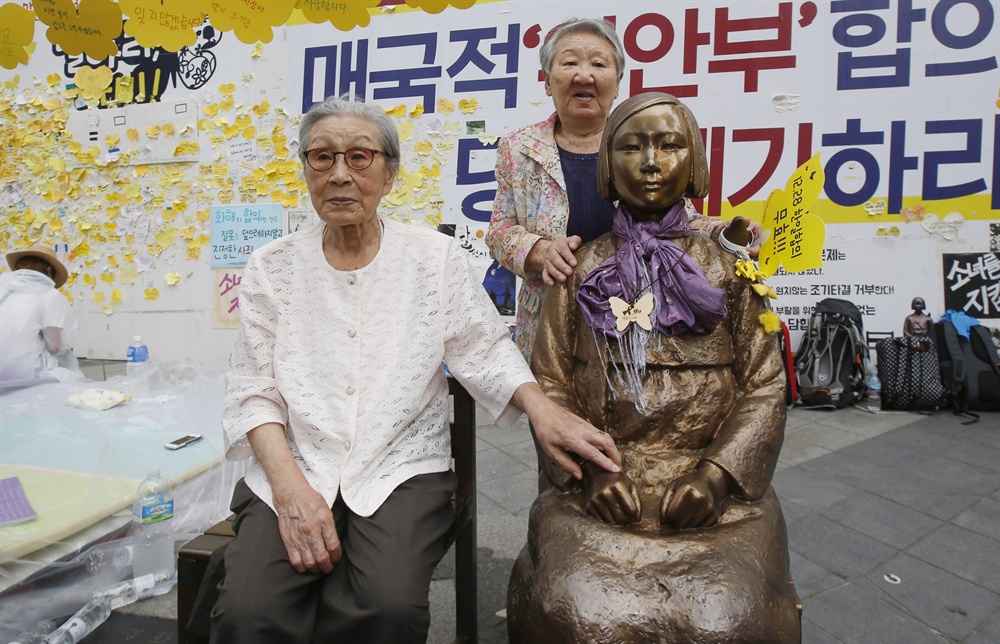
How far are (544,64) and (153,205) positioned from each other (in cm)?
541

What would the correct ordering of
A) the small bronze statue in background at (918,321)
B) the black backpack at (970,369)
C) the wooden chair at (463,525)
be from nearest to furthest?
the wooden chair at (463,525) → the black backpack at (970,369) → the small bronze statue in background at (918,321)

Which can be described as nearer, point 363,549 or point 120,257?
point 363,549

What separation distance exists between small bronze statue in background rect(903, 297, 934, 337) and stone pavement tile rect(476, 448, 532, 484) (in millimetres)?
3312

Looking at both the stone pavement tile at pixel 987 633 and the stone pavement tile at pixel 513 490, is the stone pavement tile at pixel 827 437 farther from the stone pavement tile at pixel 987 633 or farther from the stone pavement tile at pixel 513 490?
the stone pavement tile at pixel 513 490

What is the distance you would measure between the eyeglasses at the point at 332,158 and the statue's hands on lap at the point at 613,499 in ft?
3.55

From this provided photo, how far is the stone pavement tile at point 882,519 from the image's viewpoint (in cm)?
297

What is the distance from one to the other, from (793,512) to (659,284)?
7.26ft

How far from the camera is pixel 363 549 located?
62.3 inches

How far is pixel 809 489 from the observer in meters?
3.50

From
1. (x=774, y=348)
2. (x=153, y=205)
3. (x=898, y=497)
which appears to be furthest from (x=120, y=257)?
(x=898, y=497)

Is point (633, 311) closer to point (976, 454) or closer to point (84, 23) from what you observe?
point (84, 23)

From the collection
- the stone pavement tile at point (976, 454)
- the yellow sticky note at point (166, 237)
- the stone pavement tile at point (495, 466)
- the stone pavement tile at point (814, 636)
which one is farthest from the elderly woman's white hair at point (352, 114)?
the yellow sticky note at point (166, 237)

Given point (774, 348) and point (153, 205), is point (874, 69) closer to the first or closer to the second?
point (774, 348)

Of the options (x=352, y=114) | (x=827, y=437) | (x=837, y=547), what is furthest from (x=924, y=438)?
(x=352, y=114)
